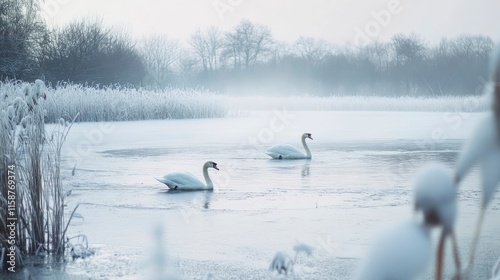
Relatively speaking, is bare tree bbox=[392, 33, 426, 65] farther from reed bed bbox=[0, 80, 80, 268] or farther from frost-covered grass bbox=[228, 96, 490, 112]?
reed bed bbox=[0, 80, 80, 268]

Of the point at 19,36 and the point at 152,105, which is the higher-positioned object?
the point at 19,36

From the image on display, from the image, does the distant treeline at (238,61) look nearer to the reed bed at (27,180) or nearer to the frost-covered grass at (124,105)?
the frost-covered grass at (124,105)

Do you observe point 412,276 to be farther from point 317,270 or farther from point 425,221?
point 317,270

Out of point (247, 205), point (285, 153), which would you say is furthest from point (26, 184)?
point (285, 153)

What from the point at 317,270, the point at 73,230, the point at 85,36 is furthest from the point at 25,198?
the point at 85,36

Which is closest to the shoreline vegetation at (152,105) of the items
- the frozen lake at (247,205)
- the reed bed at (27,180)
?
the frozen lake at (247,205)

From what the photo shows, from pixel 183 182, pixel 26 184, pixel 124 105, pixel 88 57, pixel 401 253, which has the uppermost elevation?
pixel 88 57

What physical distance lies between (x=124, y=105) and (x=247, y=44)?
3055cm

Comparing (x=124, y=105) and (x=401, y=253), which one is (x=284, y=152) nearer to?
(x=124, y=105)

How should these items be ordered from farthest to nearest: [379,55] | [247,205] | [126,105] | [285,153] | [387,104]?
[379,55], [387,104], [126,105], [285,153], [247,205]

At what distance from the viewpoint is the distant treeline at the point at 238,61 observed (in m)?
28.5

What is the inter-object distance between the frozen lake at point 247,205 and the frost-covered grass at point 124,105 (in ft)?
13.0

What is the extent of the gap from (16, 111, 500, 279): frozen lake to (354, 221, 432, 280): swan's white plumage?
36 mm

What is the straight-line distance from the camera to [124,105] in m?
20.3
